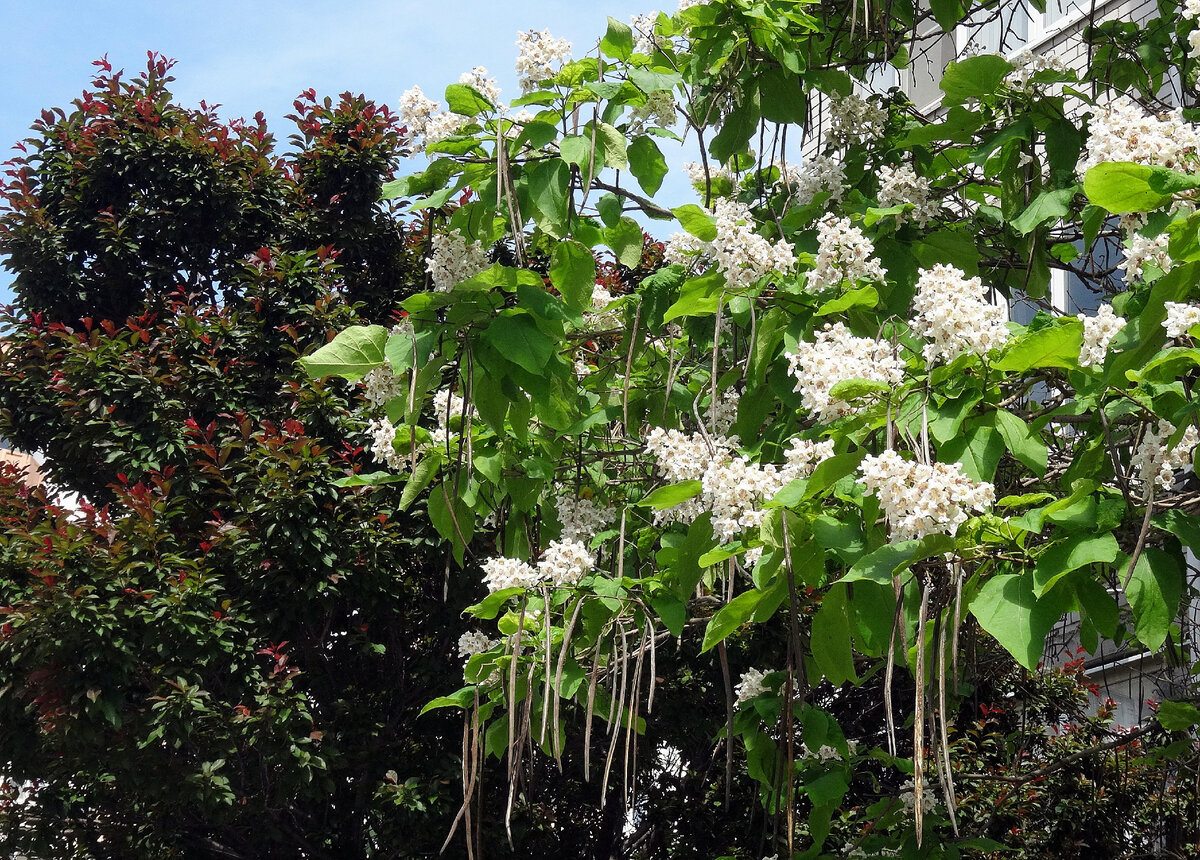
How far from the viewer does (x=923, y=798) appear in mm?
3131

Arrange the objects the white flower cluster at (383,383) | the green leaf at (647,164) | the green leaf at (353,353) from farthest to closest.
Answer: the green leaf at (647,164) < the white flower cluster at (383,383) < the green leaf at (353,353)

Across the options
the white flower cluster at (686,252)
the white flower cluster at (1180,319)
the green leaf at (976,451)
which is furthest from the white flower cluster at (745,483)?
the white flower cluster at (686,252)

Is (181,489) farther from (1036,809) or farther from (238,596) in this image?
(1036,809)

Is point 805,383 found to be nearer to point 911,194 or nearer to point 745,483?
point 745,483

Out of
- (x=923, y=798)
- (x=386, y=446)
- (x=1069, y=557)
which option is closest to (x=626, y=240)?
(x=386, y=446)

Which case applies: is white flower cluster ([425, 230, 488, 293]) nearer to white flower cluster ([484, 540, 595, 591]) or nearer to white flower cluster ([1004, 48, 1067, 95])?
white flower cluster ([484, 540, 595, 591])

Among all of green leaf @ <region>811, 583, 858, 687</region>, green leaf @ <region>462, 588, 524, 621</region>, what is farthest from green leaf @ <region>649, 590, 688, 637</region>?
green leaf @ <region>811, 583, 858, 687</region>

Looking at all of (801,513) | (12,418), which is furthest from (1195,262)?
(12,418)

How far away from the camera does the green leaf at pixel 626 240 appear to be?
2830mm

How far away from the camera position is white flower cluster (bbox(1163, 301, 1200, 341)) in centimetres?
172

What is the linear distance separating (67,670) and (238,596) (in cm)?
63

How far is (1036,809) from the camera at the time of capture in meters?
4.46

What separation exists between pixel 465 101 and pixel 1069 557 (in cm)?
158

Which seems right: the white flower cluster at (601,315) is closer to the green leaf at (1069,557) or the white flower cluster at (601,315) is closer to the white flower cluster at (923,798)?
the white flower cluster at (923,798)
